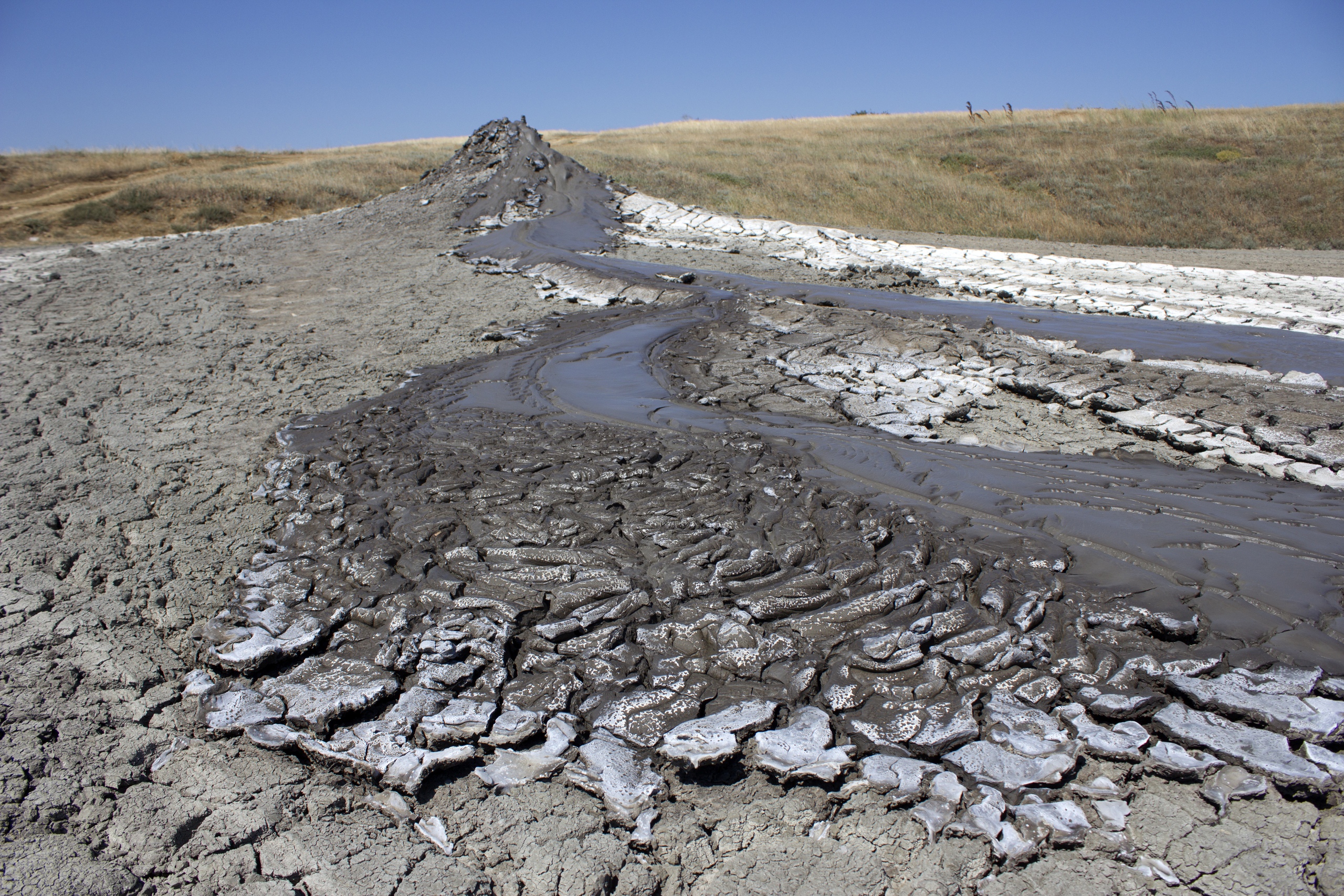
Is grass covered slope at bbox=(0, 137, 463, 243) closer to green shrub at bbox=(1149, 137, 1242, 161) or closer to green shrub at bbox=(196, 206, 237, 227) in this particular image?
green shrub at bbox=(196, 206, 237, 227)

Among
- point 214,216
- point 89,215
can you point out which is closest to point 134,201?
point 89,215

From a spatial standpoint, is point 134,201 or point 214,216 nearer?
point 214,216

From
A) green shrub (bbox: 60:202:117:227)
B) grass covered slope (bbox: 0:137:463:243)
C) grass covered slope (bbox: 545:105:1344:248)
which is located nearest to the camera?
grass covered slope (bbox: 545:105:1344:248)

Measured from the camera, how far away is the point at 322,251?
35.9ft

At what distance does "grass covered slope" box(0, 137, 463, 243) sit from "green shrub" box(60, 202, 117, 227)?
23mm

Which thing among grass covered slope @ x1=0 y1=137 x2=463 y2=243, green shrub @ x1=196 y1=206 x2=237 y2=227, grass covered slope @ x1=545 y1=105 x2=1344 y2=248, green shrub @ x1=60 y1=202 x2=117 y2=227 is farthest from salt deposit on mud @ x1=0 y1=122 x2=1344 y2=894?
green shrub @ x1=60 y1=202 x2=117 y2=227

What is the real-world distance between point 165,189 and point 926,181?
1911 cm

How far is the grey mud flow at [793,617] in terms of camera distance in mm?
2166

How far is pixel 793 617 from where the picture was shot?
279 centimetres

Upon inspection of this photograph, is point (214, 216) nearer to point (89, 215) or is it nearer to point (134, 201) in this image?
point (134, 201)

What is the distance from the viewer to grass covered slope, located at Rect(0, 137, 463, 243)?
16.4 metres

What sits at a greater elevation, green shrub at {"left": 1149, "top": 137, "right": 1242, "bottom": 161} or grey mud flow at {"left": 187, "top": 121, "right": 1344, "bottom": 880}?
green shrub at {"left": 1149, "top": 137, "right": 1242, "bottom": 161}

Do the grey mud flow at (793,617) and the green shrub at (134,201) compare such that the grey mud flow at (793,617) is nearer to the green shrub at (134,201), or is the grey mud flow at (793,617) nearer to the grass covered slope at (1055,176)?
the grass covered slope at (1055,176)

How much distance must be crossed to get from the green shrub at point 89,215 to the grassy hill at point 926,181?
0.13 ft
